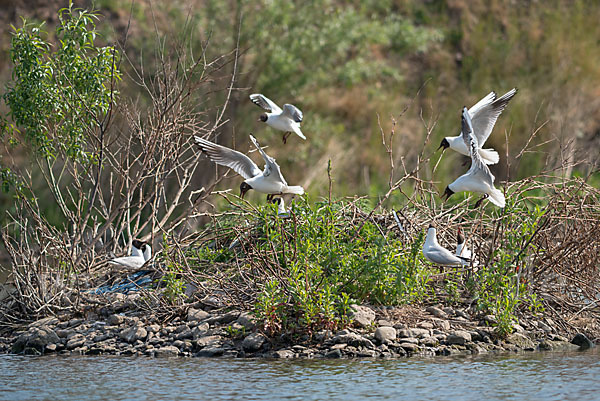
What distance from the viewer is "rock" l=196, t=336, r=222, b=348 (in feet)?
30.7

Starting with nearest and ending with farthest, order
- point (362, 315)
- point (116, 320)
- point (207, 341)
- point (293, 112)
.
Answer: point (362, 315) → point (207, 341) → point (116, 320) → point (293, 112)

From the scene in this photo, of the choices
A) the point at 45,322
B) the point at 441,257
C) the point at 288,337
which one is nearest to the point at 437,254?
the point at 441,257

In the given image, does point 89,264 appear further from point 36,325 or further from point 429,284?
point 429,284

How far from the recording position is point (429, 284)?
34.3 feet

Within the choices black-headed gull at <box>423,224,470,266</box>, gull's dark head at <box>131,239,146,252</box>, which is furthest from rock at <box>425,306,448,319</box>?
gull's dark head at <box>131,239,146,252</box>

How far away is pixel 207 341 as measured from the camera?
9.39m

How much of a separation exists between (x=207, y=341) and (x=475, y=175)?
3.20 m

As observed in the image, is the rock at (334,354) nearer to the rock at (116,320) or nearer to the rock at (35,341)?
the rock at (116,320)

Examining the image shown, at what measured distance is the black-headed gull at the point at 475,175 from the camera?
371 inches

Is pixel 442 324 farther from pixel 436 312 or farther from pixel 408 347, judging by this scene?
pixel 408 347

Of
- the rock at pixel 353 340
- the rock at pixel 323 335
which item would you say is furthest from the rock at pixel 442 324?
the rock at pixel 323 335

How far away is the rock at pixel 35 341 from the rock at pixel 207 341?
166cm

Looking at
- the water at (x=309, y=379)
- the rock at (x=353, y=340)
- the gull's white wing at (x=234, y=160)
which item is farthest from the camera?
the gull's white wing at (x=234, y=160)

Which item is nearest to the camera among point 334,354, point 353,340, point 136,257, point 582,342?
point 334,354
